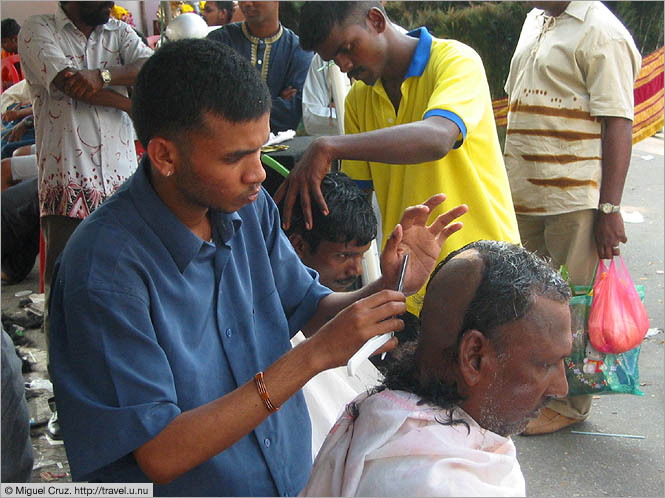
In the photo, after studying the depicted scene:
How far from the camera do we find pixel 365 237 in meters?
2.61

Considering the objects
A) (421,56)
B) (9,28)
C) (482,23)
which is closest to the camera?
(421,56)

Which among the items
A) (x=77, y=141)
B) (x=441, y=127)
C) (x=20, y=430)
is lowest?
(x=20, y=430)

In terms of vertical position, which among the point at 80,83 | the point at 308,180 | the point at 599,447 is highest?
the point at 80,83

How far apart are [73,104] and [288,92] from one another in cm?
121

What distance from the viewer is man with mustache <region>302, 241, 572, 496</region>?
55.7 inches

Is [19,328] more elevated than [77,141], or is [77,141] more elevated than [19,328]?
[77,141]

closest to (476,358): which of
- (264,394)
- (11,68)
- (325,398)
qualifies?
(264,394)

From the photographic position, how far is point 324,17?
2.33 meters

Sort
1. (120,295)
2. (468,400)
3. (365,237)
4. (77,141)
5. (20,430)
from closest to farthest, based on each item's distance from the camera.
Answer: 1. (120,295)
2. (468,400)
3. (20,430)
4. (365,237)
5. (77,141)

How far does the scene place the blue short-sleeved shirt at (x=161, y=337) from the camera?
4.63 ft

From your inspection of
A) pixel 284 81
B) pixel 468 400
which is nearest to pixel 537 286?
pixel 468 400

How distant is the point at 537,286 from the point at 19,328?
3952mm

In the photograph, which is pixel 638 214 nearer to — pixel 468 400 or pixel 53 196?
pixel 53 196

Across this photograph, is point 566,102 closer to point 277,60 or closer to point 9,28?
point 277,60
